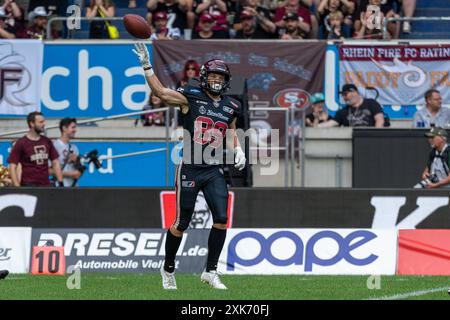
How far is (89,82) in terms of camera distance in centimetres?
1952

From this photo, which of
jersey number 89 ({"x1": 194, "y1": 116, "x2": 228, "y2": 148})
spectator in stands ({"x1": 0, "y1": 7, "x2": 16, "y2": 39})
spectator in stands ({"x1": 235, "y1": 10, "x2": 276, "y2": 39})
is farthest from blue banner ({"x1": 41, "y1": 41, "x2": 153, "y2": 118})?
jersey number 89 ({"x1": 194, "y1": 116, "x2": 228, "y2": 148})

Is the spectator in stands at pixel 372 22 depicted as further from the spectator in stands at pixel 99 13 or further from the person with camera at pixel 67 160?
the person with camera at pixel 67 160

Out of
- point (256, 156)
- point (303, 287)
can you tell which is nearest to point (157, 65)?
point (256, 156)

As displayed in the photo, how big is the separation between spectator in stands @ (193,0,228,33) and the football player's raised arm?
815 cm

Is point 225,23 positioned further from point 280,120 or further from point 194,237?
point 194,237

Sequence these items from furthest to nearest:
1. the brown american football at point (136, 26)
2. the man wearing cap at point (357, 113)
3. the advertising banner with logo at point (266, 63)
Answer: the advertising banner with logo at point (266, 63) < the man wearing cap at point (357, 113) < the brown american football at point (136, 26)

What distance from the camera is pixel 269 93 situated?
19281 mm

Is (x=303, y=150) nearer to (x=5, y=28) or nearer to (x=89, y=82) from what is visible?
(x=89, y=82)

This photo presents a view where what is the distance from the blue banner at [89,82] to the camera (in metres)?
19.5

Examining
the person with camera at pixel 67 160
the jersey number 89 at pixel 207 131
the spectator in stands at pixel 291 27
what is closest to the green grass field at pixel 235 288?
the jersey number 89 at pixel 207 131

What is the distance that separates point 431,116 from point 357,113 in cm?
115

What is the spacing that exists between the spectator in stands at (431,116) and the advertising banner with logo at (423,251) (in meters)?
4.14

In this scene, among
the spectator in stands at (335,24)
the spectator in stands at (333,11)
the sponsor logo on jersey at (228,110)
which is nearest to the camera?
the sponsor logo on jersey at (228,110)
